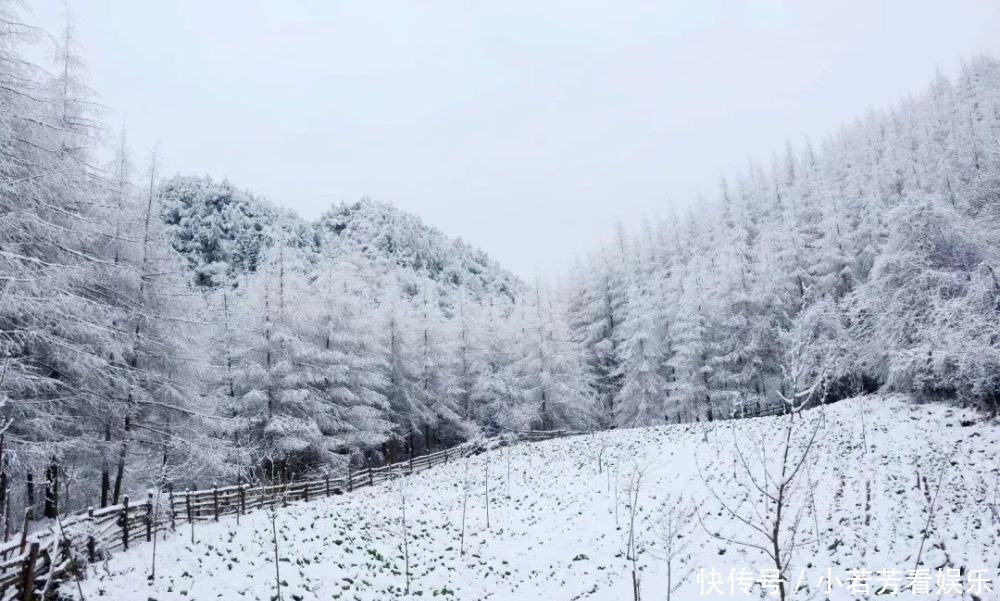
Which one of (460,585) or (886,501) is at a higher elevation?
(886,501)

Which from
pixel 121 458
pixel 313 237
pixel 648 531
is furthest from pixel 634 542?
pixel 313 237

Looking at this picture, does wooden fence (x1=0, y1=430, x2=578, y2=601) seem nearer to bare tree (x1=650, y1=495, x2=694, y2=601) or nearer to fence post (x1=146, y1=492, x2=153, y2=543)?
fence post (x1=146, y1=492, x2=153, y2=543)

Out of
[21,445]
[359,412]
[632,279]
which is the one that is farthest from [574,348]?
[21,445]

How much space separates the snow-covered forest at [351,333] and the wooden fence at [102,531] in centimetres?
88

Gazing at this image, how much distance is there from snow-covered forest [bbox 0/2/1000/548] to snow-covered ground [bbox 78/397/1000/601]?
93.3 inches

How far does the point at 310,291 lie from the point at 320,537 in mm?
18564

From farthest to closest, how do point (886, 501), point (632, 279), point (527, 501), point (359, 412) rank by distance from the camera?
1. point (632, 279)
2. point (359, 412)
3. point (527, 501)
4. point (886, 501)

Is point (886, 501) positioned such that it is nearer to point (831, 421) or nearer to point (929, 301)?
point (831, 421)

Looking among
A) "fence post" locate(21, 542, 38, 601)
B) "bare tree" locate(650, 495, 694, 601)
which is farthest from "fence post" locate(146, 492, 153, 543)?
"bare tree" locate(650, 495, 694, 601)

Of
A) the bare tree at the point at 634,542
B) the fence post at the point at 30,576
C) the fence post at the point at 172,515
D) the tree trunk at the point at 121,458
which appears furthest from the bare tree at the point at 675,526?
the tree trunk at the point at 121,458

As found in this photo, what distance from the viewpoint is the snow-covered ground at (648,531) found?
41.6 ft

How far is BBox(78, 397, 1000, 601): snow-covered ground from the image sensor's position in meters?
12.7

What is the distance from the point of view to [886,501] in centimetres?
1501

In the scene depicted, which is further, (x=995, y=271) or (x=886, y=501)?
(x=995, y=271)
